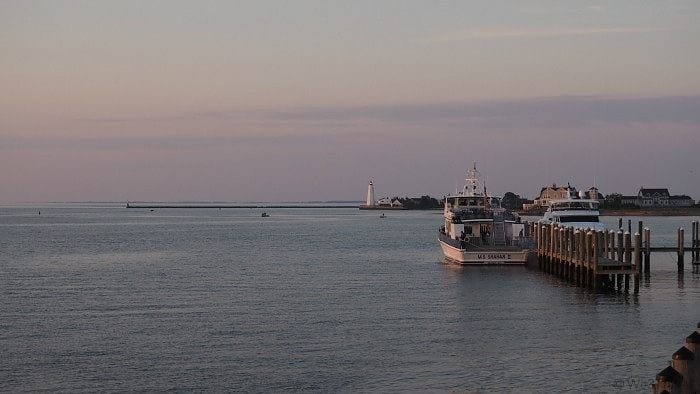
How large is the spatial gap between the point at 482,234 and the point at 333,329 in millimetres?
31531

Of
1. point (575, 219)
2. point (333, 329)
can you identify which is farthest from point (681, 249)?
point (333, 329)

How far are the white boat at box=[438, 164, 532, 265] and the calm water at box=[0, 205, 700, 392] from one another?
3.43 ft

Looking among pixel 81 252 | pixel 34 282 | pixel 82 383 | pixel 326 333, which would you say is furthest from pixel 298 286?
pixel 81 252

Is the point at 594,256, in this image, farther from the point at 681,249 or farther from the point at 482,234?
the point at 482,234

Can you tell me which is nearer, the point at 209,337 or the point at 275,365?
the point at 275,365

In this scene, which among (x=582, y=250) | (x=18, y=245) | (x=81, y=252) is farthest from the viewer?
(x=18, y=245)

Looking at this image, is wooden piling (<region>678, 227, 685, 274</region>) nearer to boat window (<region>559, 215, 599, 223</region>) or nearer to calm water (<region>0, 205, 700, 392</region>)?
calm water (<region>0, 205, 700, 392</region>)

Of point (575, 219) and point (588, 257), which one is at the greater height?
point (575, 219)

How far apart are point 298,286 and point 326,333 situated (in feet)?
56.8

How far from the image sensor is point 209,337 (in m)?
31.3

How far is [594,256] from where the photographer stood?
46.3 metres

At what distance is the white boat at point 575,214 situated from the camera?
66312 millimetres

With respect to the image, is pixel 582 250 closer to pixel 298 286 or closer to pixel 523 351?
pixel 298 286

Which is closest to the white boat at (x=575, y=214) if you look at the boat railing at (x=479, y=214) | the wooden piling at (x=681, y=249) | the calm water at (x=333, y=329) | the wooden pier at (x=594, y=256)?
the boat railing at (x=479, y=214)
